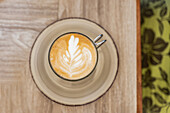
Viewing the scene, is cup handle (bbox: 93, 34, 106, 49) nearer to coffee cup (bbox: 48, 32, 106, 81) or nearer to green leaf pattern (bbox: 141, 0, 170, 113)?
coffee cup (bbox: 48, 32, 106, 81)

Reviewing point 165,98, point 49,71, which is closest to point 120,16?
point 49,71

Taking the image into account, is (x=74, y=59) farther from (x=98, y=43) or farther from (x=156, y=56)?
(x=156, y=56)

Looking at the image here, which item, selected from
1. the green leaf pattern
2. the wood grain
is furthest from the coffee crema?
the green leaf pattern

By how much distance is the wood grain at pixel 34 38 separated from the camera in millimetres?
697

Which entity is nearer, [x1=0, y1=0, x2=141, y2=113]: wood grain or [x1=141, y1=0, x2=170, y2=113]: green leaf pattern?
[x1=0, y1=0, x2=141, y2=113]: wood grain

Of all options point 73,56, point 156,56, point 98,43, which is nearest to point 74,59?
point 73,56

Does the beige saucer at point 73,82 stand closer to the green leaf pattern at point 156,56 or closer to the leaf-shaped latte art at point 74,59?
the leaf-shaped latte art at point 74,59

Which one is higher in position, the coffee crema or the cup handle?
the cup handle

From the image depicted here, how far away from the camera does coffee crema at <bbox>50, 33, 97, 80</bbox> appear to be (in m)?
0.65

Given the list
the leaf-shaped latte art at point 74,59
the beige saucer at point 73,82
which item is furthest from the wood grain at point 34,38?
the leaf-shaped latte art at point 74,59

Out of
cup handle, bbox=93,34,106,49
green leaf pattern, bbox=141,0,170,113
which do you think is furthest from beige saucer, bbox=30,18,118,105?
green leaf pattern, bbox=141,0,170,113

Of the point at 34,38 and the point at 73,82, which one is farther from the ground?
the point at 34,38

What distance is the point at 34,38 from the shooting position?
72cm

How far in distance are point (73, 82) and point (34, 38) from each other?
0.25m
